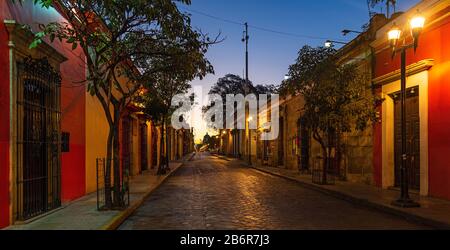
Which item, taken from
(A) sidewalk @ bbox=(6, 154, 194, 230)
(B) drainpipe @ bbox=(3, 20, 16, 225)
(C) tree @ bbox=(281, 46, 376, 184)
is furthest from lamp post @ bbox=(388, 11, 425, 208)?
(B) drainpipe @ bbox=(3, 20, 16, 225)

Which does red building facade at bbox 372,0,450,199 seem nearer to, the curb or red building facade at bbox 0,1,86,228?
the curb

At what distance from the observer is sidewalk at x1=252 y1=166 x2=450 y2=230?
10.2 metres

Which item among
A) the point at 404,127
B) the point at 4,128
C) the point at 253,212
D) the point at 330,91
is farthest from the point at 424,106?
the point at 4,128

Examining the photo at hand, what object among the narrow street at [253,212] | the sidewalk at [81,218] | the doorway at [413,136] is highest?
the doorway at [413,136]

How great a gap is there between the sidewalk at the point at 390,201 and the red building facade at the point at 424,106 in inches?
30.2

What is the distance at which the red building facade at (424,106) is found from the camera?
13359 millimetres

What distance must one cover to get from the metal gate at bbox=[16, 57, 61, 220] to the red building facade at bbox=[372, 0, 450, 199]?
32.1ft

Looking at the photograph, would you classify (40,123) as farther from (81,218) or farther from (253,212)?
(253,212)

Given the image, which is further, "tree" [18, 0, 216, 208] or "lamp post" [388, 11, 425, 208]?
"lamp post" [388, 11, 425, 208]

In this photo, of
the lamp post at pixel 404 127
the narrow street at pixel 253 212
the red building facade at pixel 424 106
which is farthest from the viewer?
the red building facade at pixel 424 106

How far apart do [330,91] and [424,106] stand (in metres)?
3.59

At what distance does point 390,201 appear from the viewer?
1295cm

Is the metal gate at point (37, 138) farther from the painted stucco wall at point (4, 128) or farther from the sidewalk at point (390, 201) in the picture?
the sidewalk at point (390, 201)

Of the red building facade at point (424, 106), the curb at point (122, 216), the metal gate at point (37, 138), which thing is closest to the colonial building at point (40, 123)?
the metal gate at point (37, 138)
